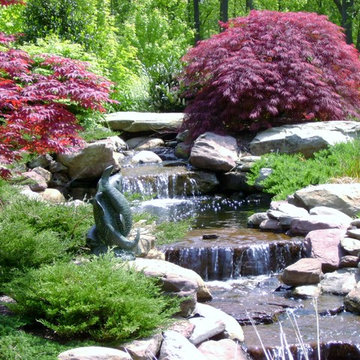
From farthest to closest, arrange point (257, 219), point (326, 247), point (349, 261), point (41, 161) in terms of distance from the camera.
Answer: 1. point (41, 161)
2. point (257, 219)
3. point (326, 247)
4. point (349, 261)

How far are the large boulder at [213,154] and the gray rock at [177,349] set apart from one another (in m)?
6.18

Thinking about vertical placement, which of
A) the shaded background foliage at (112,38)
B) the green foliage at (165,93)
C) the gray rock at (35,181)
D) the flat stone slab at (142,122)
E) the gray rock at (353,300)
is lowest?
the gray rock at (353,300)

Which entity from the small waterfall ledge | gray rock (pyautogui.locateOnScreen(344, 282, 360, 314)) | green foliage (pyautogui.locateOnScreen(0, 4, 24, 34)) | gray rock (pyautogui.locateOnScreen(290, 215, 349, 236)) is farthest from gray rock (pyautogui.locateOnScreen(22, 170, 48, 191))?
green foliage (pyautogui.locateOnScreen(0, 4, 24, 34))

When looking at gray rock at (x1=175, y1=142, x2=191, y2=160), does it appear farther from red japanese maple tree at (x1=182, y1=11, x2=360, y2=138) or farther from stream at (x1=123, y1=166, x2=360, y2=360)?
stream at (x1=123, y1=166, x2=360, y2=360)

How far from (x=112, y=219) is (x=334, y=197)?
394 cm

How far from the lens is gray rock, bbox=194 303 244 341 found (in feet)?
15.1

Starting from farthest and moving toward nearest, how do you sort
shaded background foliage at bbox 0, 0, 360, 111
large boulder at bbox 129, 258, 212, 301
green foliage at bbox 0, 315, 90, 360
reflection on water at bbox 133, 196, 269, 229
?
shaded background foliage at bbox 0, 0, 360, 111
reflection on water at bbox 133, 196, 269, 229
large boulder at bbox 129, 258, 212, 301
green foliage at bbox 0, 315, 90, 360

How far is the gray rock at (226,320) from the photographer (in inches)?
182

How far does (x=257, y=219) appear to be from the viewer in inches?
313

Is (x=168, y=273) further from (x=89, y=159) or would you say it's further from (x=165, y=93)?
(x=165, y=93)

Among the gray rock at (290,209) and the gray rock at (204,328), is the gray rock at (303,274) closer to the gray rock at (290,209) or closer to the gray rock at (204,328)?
the gray rock at (290,209)

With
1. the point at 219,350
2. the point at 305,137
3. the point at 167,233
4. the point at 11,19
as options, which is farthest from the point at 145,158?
the point at 11,19

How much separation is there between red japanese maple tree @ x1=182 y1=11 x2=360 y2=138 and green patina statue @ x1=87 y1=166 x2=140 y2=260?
5.84 m

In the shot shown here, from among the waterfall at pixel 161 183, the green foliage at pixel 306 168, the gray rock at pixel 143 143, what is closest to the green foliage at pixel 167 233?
the green foliage at pixel 306 168
